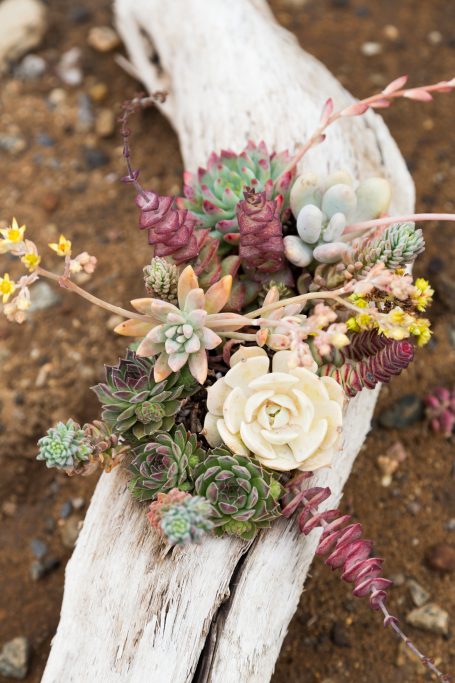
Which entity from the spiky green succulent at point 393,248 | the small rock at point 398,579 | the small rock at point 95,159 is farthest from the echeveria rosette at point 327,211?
the small rock at point 95,159

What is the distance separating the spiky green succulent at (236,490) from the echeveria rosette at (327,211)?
0.72 m

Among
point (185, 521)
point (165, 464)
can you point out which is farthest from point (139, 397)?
point (185, 521)

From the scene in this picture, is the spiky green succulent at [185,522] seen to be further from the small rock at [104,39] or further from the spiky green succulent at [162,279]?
the small rock at [104,39]

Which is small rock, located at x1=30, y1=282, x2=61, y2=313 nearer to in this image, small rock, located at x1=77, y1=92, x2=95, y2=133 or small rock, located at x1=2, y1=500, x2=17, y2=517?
small rock, located at x1=2, y1=500, x2=17, y2=517

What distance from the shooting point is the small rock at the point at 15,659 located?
274 cm

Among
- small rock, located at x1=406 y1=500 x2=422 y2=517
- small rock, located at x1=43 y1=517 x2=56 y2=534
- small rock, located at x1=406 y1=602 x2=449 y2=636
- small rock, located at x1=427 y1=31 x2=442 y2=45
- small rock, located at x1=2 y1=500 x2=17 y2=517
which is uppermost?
small rock, located at x1=427 y1=31 x2=442 y2=45

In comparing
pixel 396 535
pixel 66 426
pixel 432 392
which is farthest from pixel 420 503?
pixel 66 426

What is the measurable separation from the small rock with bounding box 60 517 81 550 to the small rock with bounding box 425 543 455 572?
1442mm

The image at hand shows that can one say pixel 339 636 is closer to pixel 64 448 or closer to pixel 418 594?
pixel 418 594

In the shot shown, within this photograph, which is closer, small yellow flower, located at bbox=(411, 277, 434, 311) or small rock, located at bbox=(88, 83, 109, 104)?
small yellow flower, located at bbox=(411, 277, 434, 311)

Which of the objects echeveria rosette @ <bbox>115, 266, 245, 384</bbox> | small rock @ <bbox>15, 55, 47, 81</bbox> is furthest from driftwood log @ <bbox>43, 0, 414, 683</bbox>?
small rock @ <bbox>15, 55, 47, 81</bbox>

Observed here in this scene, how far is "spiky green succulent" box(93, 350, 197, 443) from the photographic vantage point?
2.09 metres

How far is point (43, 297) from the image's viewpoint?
11.7 feet

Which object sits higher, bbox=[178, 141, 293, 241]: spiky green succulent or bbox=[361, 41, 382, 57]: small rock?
bbox=[178, 141, 293, 241]: spiky green succulent
